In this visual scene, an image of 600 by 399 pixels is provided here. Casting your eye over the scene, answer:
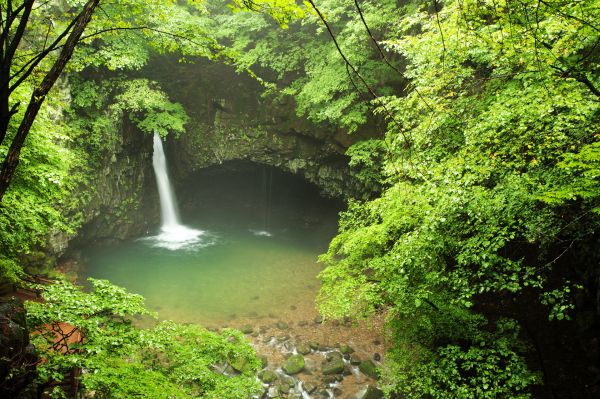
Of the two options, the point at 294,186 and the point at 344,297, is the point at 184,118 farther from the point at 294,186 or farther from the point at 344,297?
the point at 344,297

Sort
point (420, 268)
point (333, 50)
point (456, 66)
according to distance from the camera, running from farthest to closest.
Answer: point (333, 50)
point (456, 66)
point (420, 268)

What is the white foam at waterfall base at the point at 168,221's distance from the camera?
1747cm

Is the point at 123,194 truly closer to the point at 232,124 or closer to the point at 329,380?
the point at 232,124

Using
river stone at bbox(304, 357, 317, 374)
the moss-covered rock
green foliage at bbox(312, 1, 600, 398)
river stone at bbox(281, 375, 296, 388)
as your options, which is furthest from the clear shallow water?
green foliage at bbox(312, 1, 600, 398)

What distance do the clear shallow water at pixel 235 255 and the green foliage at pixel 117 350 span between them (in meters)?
6.40

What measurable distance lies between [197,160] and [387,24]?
11.6 metres

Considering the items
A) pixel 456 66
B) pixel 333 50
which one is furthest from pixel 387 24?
pixel 456 66

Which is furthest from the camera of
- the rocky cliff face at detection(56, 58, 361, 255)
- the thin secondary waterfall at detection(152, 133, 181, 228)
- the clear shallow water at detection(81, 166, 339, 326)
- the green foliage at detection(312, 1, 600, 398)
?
the thin secondary waterfall at detection(152, 133, 181, 228)

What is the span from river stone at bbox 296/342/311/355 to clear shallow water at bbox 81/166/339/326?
1613mm

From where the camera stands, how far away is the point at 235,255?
1622 centimetres

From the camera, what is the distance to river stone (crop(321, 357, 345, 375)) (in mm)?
9555

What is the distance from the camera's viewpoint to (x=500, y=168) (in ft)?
18.5

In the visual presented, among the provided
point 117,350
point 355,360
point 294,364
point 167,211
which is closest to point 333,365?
point 355,360

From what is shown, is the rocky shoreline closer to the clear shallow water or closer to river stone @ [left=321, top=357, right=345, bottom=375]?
river stone @ [left=321, top=357, right=345, bottom=375]
